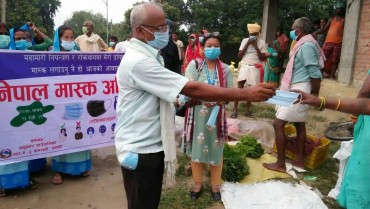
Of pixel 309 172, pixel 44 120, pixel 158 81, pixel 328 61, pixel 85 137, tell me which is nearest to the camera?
pixel 158 81

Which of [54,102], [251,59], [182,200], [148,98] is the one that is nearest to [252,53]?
[251,59]

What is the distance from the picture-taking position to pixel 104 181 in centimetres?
420

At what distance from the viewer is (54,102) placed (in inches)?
151

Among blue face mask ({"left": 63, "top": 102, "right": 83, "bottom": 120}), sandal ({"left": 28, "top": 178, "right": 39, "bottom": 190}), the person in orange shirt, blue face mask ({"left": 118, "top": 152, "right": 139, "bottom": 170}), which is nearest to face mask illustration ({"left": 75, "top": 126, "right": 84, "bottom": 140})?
blue face mask ({"left": 63, "top": 102, "right": 83, "bottom": 120})

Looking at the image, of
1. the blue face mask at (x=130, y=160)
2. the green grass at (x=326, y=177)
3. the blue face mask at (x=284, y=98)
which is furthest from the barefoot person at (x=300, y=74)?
the blue face mask at (x=130, y=160)

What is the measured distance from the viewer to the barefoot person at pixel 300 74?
4.09 meters

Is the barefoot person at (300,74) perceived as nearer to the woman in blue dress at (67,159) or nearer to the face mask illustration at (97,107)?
the face mask illustration at (97,107)

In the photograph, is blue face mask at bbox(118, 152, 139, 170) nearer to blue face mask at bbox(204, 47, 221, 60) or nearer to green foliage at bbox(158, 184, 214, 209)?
green foliage at bbox(158, 184, 214, 209)

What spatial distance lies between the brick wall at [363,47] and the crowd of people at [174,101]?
Result: 2.41 m

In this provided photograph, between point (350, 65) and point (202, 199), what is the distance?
5797 mm

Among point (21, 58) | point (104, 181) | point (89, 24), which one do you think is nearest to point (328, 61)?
point (89, 24)

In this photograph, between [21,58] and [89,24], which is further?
[89,24]

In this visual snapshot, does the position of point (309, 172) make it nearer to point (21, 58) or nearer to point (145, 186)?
point (145, 186)

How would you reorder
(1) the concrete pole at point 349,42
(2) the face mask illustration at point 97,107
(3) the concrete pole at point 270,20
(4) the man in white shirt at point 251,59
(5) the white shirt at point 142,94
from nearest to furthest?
(5) the white shirt at point 142,94
(2) the face mask illustration at point 97,107
(4) the man in white shirt at point 251,59
(1) the concrete pole at point 349,42
(3) the concrete pole at point 270,20
